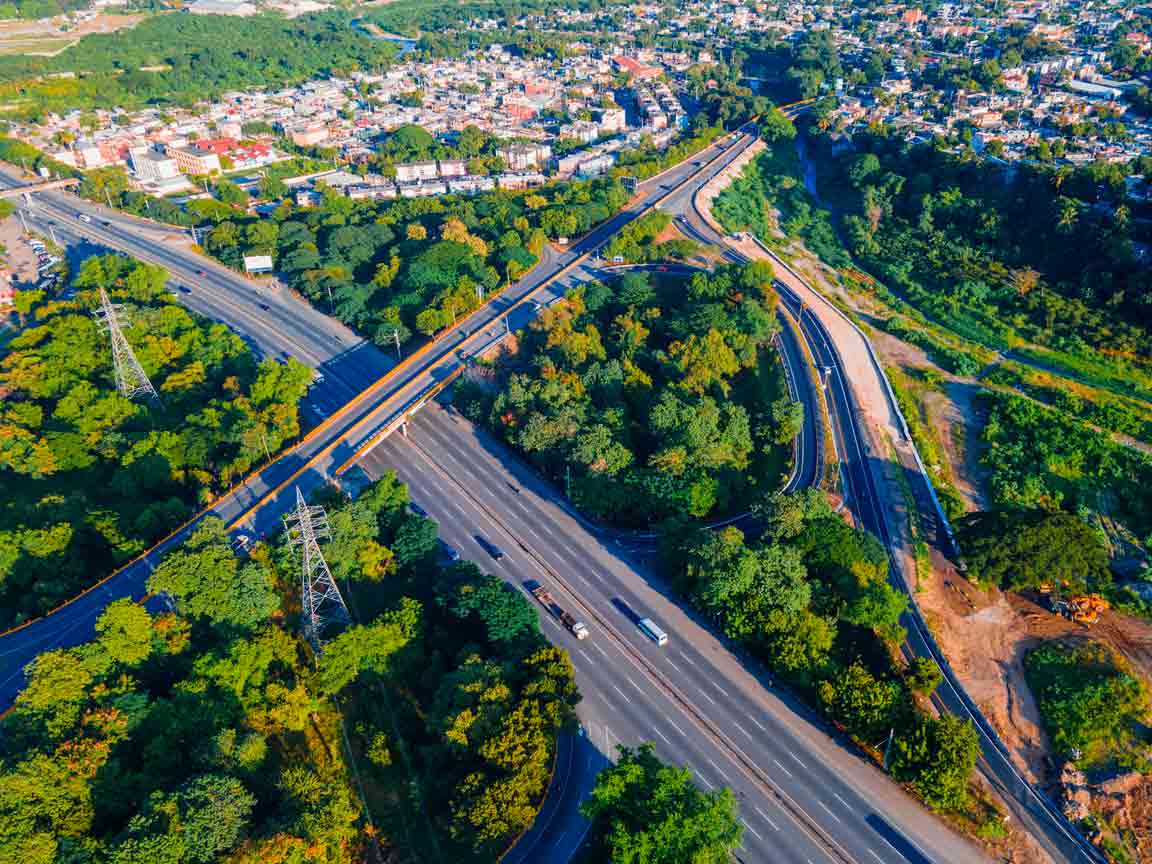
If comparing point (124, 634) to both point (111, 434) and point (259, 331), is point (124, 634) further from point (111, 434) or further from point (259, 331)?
point (259, 331)

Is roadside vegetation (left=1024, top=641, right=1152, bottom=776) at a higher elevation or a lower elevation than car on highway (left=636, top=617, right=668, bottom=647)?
higher

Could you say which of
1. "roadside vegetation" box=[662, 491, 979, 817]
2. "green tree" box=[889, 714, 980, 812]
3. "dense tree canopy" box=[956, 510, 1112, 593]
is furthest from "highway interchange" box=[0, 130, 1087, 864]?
"dense tree canopy" box=[956, 510, 1112, 593]

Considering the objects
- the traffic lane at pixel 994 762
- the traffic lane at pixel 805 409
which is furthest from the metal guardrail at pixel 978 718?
the traffic lane at pixel 805 409

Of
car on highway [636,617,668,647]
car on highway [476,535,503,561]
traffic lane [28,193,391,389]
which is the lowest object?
car on highway [476,535,503,561]

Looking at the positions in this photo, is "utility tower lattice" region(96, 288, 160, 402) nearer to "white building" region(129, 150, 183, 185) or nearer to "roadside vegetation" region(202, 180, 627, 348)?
"roadside vegetation" region(202, 180, 627, 348)

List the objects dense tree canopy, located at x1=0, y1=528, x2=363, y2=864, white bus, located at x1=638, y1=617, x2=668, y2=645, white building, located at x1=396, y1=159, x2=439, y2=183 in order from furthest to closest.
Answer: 1. white building, located at x1=396, y1=159, x2=439, y2=183
2. white bus, located at x1=638, y1=617, x2=668, y2=645
3. dense tree canopy, located at x1=0, y1=528, x2=363, y2=864

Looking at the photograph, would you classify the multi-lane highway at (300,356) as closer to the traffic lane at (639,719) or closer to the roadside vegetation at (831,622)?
the traffic lane at (639,719)
